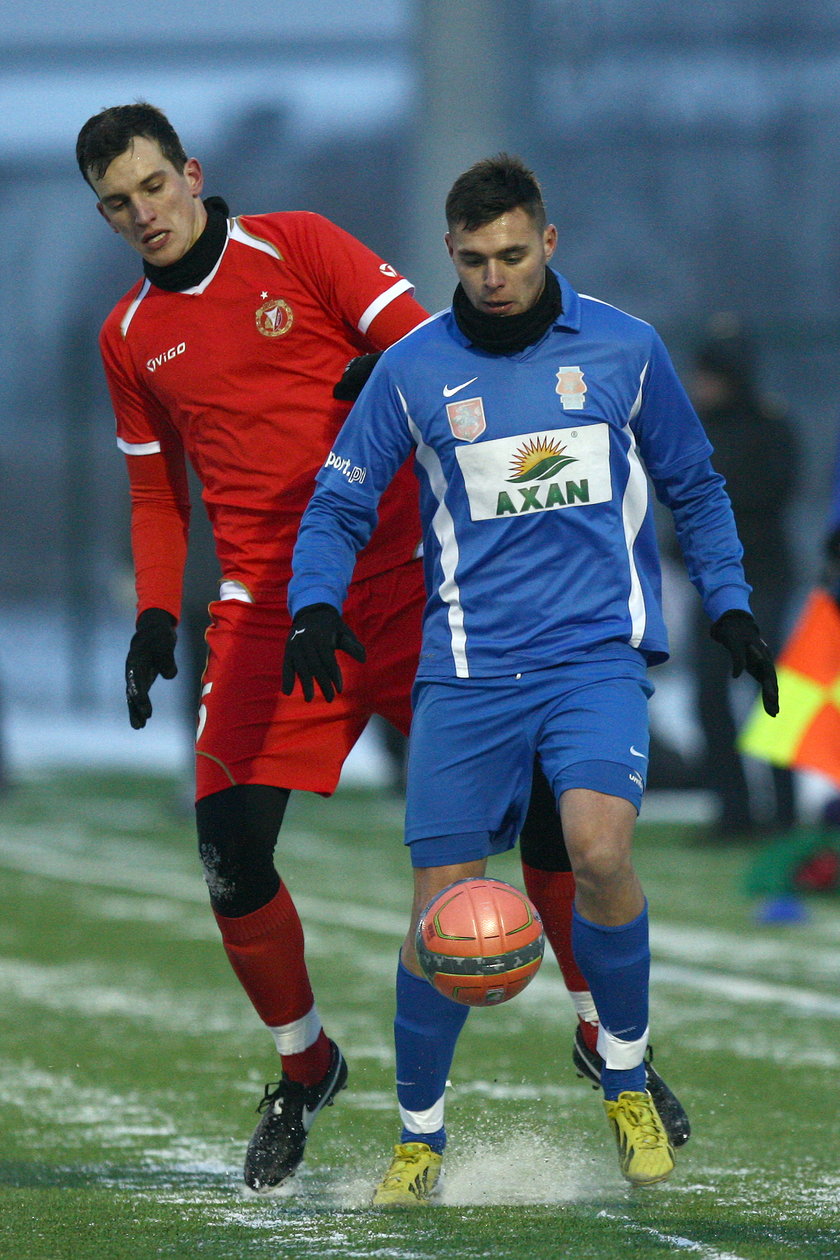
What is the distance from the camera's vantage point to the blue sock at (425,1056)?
404 cm

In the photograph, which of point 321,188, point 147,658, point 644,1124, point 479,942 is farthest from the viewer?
point 321,188

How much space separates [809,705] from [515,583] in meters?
5.05

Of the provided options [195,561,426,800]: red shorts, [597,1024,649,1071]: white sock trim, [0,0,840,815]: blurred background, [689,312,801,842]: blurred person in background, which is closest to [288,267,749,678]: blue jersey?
[195,561,426,800]: red shorts

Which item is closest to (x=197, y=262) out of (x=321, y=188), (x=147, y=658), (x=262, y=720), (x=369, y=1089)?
(x=147, y=658)

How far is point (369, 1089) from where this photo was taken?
518cm

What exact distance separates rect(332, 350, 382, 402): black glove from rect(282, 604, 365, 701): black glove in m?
0.58

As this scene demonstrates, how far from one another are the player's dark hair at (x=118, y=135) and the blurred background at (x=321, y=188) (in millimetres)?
10770

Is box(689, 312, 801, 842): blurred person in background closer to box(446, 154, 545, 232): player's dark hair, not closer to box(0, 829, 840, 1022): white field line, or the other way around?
box(0, 829, 840, 1022): white field line

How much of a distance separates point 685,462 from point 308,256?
3.16 ft

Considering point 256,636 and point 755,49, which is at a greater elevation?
point 256,636

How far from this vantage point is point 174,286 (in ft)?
14.3

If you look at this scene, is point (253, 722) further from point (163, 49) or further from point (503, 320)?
point (163, 49)

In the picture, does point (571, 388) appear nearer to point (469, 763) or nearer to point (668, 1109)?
point (469, 763)

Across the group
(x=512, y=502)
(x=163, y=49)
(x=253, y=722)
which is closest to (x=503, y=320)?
(x=512, y=502)
